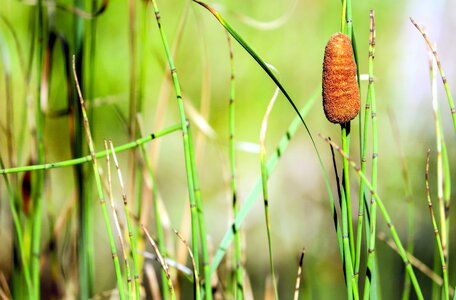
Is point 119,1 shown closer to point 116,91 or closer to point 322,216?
point 116,91

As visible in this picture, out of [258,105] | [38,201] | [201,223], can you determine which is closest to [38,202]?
[38,201]

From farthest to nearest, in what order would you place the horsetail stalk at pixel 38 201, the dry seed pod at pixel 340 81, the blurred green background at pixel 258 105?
the blurred green background at pixel 258 105 < the horsetail stalk at pixel 38 201 < the dry seed pod at pixel 340 81

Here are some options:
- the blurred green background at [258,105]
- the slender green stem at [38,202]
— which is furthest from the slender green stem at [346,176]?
the blurred green background at [258,105]

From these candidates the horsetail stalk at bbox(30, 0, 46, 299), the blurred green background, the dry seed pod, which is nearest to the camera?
the dry seed pod

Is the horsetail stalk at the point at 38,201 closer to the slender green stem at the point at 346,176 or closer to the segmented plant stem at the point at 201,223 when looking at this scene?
the segmented plant stem at the point at 201,223

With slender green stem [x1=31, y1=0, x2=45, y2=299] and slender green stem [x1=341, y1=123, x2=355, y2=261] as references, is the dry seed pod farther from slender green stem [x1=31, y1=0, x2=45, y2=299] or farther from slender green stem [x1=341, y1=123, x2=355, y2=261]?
slender green stem [x1=31, y1=0, x2=45, y2=299]

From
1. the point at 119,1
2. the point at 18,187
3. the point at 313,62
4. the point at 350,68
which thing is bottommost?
the point at 18,187

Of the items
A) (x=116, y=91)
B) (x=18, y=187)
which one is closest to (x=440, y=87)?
(x=116, y=91)

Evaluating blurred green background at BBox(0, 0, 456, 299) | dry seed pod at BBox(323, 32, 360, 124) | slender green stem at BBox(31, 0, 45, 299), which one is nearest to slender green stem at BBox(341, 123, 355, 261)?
dry seed pod at BBox(323, 32, 360, 124)
